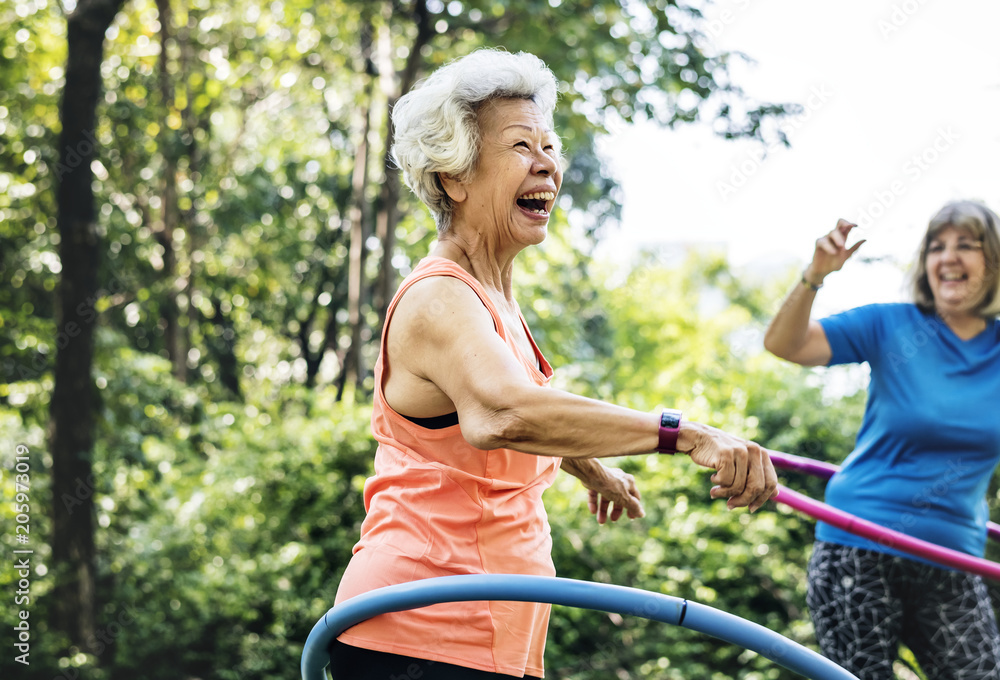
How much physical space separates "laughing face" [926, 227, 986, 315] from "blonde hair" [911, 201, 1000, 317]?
0.01 m

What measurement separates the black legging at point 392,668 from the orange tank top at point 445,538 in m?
0.01

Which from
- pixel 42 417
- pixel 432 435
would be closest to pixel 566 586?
pixel 432 435

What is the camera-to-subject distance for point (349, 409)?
666 cm

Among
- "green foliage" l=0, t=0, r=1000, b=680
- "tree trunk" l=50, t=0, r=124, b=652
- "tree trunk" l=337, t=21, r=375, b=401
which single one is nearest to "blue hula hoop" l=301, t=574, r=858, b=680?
"green foliage" l=0, t=0, r=1000, b=680

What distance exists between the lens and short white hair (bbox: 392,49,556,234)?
1874 mm

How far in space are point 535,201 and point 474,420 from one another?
0.62m

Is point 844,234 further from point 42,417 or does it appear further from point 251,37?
point 251,37

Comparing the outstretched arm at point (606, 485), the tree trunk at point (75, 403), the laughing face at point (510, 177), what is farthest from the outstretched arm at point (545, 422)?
the tree trunk at point (75, 403)

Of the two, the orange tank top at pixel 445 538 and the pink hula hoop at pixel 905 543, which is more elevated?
the orange tank top at pixel 445 538

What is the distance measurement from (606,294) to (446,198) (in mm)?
16456

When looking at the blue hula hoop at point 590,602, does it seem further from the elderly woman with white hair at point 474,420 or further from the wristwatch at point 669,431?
the wristwatch at point 669,431

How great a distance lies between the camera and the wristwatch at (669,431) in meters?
1.52

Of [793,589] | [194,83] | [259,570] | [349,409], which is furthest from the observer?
[194,83]

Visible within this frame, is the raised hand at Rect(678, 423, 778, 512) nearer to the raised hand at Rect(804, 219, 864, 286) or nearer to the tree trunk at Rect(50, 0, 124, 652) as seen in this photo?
the raised hand at Rect(804, 219, 864, 286)
